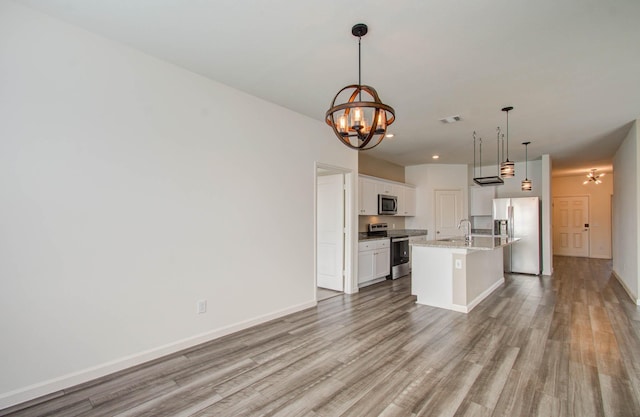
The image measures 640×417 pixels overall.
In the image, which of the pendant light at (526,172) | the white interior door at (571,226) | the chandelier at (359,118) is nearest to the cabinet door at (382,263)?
the pendant light at (526,172)

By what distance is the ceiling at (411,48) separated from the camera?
7.09 ft

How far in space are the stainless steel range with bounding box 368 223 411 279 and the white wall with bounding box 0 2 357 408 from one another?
3168 mm

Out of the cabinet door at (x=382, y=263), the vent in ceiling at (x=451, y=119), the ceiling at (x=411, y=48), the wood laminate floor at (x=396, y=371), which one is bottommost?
the wood laminate floor at (x=396, y=371)

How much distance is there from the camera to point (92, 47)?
2.50 meters

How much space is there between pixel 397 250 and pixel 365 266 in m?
1.20

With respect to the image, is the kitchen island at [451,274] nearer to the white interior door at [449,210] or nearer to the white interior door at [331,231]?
the white interior door at [331,231]

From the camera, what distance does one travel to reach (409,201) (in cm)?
767

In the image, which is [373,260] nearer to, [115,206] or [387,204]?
[387,204]

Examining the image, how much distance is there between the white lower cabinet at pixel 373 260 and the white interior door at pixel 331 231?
1.36ft

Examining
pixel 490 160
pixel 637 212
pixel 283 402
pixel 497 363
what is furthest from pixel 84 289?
pixel 490 160

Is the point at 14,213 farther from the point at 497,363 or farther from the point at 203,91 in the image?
the point at 497,363

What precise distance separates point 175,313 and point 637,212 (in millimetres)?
6399

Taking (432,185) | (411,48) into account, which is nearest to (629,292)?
(432,185)

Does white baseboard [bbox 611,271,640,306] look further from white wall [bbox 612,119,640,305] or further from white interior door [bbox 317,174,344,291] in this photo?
white interior door [bbox 317,174,344,291]
